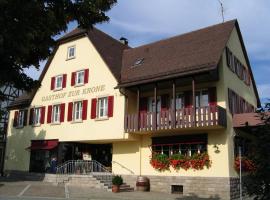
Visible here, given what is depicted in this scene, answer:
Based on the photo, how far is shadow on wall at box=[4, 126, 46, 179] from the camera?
29.1 meters

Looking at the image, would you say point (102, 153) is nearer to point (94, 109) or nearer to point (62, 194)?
point (94, 109)

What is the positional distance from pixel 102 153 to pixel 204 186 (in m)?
9.62

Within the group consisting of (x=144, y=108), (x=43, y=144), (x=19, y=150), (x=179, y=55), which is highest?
(x=179, y=55)

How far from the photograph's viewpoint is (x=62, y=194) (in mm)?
19828

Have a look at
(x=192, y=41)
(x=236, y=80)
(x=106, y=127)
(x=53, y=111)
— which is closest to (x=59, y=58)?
(x=53, y=111)

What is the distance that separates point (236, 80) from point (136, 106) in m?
6.86

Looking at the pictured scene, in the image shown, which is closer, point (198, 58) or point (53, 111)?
point (198, 58)

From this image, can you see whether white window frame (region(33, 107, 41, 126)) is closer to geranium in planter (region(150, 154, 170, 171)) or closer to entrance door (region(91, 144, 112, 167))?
entrance door (region(91, 144, 112, 167))

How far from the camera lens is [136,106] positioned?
25.0 meters

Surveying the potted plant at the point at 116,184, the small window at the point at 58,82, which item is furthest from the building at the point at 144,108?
the potted plant at the point at 116,184

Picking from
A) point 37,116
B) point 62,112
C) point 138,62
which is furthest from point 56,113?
point 138,62

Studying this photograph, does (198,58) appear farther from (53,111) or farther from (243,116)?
(53,111)

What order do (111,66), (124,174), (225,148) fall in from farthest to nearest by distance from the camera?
(111,66) → (124,174) → (225,148)

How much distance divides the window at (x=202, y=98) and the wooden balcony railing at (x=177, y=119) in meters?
1.59
